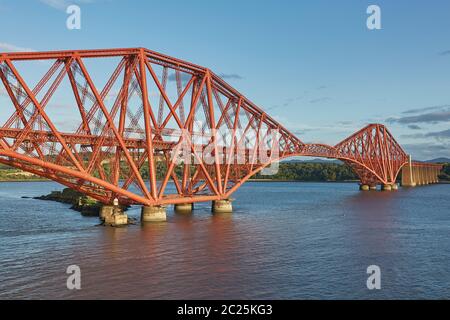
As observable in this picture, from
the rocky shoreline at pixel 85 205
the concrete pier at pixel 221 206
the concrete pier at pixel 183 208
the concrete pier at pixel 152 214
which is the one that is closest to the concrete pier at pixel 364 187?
the rocky shoreline at pixel 85 205

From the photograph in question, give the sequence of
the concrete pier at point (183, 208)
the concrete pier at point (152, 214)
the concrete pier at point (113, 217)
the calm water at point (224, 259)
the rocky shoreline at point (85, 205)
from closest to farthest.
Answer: the calm water at point (224, 259), the concrete pier at point (113, 217), the concrete pier at point (152, 214), the rocky shoreline at point (85, 205), the concrete pier at point (183, 208)

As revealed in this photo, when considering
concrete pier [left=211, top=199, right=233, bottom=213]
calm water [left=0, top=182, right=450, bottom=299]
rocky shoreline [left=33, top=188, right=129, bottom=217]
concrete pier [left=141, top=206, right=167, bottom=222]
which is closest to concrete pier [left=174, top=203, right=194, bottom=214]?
concrete pier [left=211, top=199, right=233, bottom=213]

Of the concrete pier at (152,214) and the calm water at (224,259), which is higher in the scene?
the concrete pier at (152,214)

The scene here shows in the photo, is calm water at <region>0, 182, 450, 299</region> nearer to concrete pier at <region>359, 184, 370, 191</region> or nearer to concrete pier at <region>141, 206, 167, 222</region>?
concrete pier at <region>141, 206, 167, 222</region>

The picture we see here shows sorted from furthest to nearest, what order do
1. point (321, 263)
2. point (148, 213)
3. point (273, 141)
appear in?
1. point (273, 141)
2. point (148, 213)
3. point (321, 263)

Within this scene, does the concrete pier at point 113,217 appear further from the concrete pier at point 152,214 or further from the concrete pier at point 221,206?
the concrete pier at point 221,206

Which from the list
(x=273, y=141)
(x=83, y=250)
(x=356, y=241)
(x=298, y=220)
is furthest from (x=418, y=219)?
(x=83, y=250)

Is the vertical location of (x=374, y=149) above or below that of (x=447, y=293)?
above

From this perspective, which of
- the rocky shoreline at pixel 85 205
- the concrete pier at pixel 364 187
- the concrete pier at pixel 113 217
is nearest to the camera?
the concrete pier at pixel 113 217

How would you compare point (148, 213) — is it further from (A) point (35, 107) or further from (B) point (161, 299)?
(B) point (161, 299)
